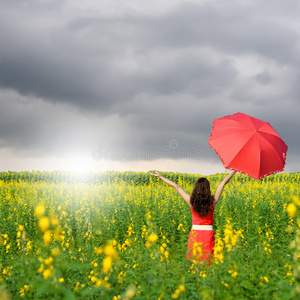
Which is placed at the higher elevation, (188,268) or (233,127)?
(233,127)

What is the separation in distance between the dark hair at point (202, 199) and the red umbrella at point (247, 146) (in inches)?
22.0

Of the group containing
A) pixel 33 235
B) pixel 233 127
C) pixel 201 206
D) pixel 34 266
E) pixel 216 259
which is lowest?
pixel 33 235

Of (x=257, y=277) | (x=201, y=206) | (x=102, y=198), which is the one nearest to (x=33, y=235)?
(x=102, y=198)

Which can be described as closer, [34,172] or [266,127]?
[266,127]

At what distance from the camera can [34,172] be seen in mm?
25531

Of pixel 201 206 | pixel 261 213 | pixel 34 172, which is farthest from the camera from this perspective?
pixel 34 172

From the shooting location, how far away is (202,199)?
5.01 metres

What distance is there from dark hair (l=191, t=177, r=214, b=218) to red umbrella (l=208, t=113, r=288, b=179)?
558mm

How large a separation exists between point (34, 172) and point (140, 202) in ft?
62.9

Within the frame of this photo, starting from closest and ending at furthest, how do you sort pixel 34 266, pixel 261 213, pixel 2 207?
pixel 34 266 → pixel 261 213 → pixel 2 207

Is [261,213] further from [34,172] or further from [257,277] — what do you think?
[34,172]

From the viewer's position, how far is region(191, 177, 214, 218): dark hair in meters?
5.00

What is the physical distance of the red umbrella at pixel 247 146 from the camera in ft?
17.3

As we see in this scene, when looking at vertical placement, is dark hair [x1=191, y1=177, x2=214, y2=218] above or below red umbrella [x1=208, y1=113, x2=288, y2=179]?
below
